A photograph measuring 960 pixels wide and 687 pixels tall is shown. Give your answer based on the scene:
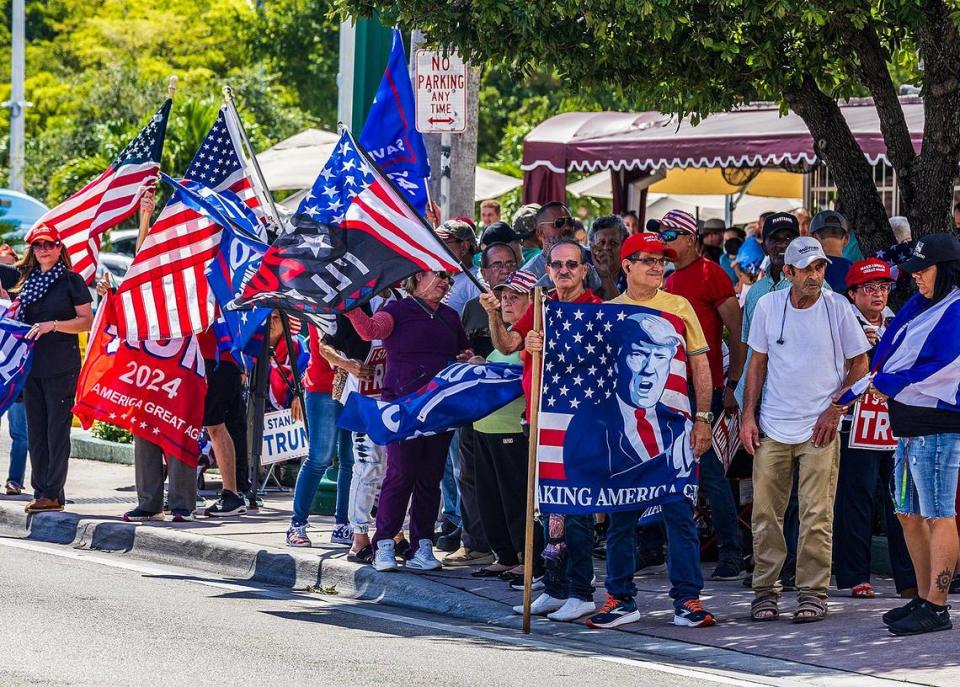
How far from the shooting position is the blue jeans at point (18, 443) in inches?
526

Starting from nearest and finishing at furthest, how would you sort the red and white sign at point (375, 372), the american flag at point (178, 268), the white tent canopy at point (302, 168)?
the red and white sign at point (375, 372) → the american flag at point (178, 268) → the white tent canopy at point (302, 168)

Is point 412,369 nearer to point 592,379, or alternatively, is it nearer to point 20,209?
point 592,379

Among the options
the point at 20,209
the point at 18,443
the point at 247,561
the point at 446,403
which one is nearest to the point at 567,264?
the point at 446,403

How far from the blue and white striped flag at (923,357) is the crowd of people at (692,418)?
0.5 inches

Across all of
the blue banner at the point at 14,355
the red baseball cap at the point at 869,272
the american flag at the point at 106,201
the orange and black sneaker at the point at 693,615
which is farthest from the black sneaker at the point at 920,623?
the blue banner at the point at 14,355

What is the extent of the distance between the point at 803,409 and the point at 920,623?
4.11ft

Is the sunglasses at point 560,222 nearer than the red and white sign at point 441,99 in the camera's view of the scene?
Yes

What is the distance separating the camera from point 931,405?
8.17m

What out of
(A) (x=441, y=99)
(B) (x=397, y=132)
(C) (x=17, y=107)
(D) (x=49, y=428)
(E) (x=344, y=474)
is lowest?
(E) (x=344, y=474)

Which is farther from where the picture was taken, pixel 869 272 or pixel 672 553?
pixel 869 272

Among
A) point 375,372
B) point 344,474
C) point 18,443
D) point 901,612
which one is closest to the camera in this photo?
point 901,612

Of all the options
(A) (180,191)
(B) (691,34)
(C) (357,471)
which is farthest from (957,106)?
(A) (180,191)

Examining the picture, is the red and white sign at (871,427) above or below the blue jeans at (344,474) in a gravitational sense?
above

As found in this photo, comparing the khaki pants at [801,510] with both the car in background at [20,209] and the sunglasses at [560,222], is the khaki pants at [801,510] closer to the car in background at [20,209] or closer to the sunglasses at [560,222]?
the sunglasses at [560,222]
